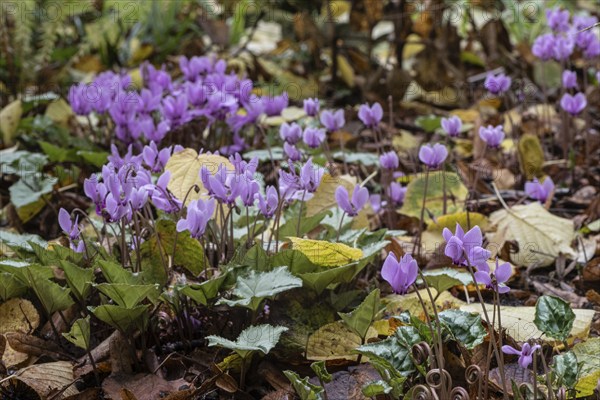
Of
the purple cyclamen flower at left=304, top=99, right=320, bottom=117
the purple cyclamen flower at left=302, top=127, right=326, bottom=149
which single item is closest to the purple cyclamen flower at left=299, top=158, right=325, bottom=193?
the purple cyclamen flower at left=302, top=127, right=326, bottom=149

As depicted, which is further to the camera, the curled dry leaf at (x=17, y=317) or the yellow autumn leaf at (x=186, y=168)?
the yellow autumn leaf at (x=186, y=168)

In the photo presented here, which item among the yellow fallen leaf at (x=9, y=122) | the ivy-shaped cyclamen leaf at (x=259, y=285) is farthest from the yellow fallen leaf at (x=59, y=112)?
the ivy-shaped cyclamen leaf at (x=259, y=285)

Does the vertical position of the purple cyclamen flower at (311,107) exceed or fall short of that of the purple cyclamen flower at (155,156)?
it falls short

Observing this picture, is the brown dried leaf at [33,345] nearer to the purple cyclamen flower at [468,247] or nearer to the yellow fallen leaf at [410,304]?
the yellow fallen leaf at [410,304]

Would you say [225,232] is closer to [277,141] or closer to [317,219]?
[317,219]

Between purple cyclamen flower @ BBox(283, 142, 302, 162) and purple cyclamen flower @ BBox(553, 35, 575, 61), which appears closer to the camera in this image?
purple cyclamen flower @ BBox(283, 142, 302, 162)

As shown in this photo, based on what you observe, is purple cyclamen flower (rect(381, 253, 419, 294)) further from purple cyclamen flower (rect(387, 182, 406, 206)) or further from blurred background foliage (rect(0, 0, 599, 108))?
blurred background foliage (rect(0, 0, 599, 108))
